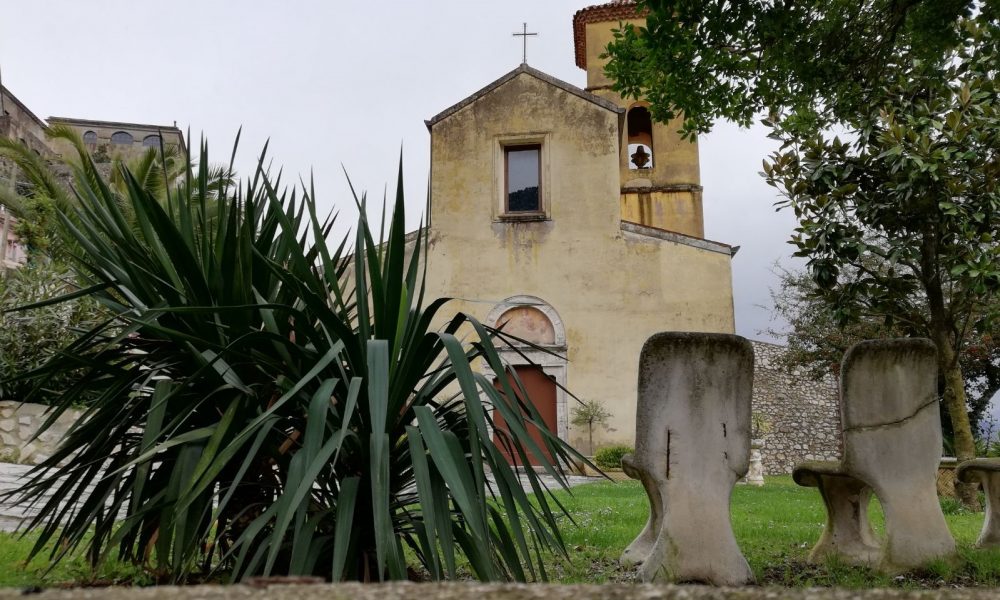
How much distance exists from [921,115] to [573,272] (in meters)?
7.96

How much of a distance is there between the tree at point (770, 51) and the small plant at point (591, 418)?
915cm

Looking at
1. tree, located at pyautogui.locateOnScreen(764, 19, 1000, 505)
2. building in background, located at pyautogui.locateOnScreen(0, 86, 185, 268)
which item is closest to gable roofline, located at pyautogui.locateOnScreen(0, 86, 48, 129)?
building in background, located at pyautogui.locateOnScreen(0, 86, 185, 268)

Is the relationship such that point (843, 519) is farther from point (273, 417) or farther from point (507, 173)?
point (507, 173)

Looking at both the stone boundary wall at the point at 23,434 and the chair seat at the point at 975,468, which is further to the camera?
the stone boundary wall at the point at 23,434

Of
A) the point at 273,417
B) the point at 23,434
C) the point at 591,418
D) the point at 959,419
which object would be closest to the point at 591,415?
the point at 591,418

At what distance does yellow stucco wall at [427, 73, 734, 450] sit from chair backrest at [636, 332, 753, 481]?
1057cm

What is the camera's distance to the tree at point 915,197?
6.60 meters

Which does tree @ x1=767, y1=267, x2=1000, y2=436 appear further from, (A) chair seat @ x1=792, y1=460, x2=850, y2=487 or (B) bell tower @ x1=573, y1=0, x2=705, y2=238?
(A) chair seat @ x1=792, y1=460, x2=850, y2=487

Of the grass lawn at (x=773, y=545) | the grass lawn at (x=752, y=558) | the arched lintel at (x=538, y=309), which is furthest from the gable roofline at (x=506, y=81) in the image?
the grass lawn at (x=752, y=558)

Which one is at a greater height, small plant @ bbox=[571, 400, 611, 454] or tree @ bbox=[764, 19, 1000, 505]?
tree @ bbox=[764, 19, 1000, 505]

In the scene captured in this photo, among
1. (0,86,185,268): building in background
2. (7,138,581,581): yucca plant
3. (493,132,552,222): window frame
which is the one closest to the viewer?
(7,138,581,581): yucca plant

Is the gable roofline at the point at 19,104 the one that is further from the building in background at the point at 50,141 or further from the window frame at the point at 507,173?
the window frame at the point at 507,173

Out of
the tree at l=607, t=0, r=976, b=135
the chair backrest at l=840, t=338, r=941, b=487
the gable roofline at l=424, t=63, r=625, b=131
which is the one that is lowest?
the chair backrest at l=840, t=338, r=941, b=487

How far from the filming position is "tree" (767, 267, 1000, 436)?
12930 millimetres
